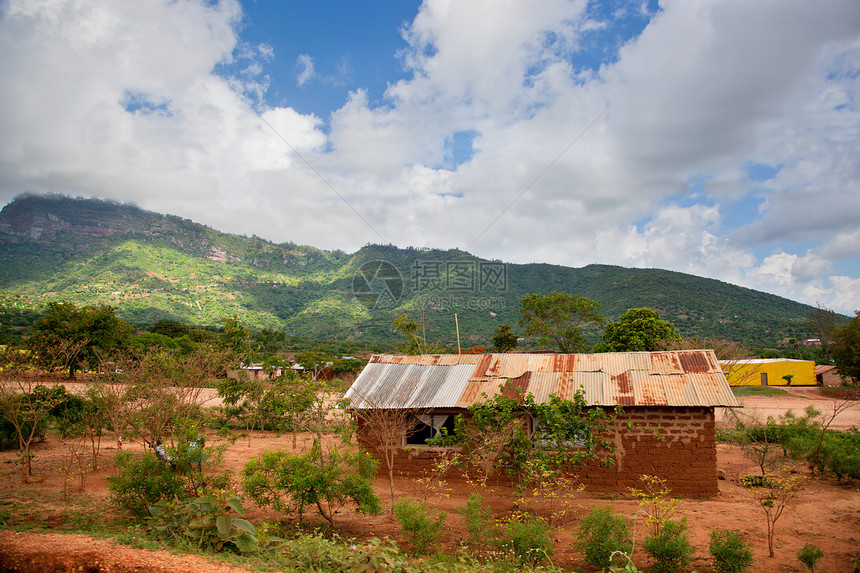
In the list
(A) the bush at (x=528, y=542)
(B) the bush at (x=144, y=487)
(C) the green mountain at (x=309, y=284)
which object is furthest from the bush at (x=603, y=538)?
(C) the green mountain at (x=309, y=284)

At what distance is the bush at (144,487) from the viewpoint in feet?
26.3

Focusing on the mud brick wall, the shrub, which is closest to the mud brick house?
the mud brick wall

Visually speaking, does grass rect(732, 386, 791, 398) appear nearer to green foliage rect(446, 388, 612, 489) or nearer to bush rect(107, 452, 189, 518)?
green foliage rect(446, 388, 612, 489)

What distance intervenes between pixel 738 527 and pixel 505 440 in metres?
4.64

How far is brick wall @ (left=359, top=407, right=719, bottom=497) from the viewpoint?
10.5m

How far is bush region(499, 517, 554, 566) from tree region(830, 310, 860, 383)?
3634 centimetres

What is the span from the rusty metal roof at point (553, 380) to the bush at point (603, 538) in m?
3.32

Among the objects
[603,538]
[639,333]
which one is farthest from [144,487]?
[639,333]

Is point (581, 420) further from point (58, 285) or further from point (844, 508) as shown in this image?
point (58, 285)

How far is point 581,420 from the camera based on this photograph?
980 cm

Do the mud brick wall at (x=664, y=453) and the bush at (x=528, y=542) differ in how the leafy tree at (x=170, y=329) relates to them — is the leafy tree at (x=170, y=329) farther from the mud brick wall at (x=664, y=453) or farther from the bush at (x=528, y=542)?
the bush at (x=528, y=542)

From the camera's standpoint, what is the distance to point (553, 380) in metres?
12.1

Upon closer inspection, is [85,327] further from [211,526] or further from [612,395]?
[612,395]

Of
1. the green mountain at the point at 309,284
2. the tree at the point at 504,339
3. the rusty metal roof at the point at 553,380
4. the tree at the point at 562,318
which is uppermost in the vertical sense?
the green mountain at the point at 309,284
